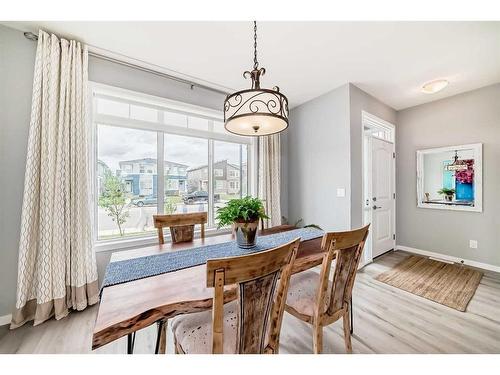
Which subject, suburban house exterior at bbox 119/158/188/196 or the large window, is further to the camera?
suburban house exterior at bbox 119/158/188/196

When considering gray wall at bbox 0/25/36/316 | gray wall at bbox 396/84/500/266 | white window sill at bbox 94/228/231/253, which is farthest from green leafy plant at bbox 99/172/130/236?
gray wall at bbox 396/84/500/266

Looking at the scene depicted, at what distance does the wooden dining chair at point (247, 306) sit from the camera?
2.47 feet

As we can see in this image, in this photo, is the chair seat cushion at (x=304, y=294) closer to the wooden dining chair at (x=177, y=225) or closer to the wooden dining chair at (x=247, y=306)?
the wooden dining chair at (x=247, y=306)

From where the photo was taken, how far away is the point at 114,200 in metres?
2.37

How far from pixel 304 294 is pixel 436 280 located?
7.39ft

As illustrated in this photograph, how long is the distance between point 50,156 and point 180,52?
1.57 meters

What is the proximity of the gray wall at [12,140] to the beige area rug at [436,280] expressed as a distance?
3870mm

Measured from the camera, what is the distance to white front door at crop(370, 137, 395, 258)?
327 cm

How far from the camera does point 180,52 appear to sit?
6.91 ft

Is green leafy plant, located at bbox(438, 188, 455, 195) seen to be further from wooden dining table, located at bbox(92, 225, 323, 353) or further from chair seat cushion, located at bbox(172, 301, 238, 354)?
chair seat cushion, located at bbox(172, 301, 238, 354)

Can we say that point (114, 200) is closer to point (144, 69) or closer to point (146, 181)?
point (146, 181)
